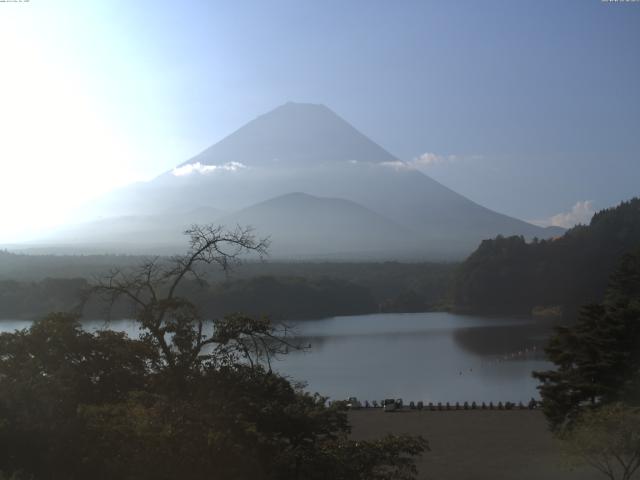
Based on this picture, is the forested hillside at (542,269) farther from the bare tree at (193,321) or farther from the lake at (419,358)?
the bare tree at (193,321)

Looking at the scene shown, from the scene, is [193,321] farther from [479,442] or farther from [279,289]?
[279,289]

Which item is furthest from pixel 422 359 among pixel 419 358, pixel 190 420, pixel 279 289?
pixel 190 420

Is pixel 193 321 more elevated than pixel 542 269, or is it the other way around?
pixel 542 269

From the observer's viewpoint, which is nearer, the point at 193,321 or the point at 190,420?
the point at 190,420

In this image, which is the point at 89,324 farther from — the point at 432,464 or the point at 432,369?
the point at 432,464

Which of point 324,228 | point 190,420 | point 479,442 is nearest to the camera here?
point 190,420

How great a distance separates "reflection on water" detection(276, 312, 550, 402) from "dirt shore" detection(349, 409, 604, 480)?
252cm

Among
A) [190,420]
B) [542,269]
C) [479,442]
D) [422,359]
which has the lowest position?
[422,359]

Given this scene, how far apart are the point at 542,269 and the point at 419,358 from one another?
17.6 m

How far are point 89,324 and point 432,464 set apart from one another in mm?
19535

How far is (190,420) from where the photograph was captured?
142 inches

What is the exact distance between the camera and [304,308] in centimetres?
3388

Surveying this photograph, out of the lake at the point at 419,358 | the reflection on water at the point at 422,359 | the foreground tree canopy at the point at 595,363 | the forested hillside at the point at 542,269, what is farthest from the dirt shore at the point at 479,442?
the forested hillside at the point at 542,269

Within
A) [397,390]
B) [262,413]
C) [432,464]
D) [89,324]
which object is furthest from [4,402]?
[89,324]
